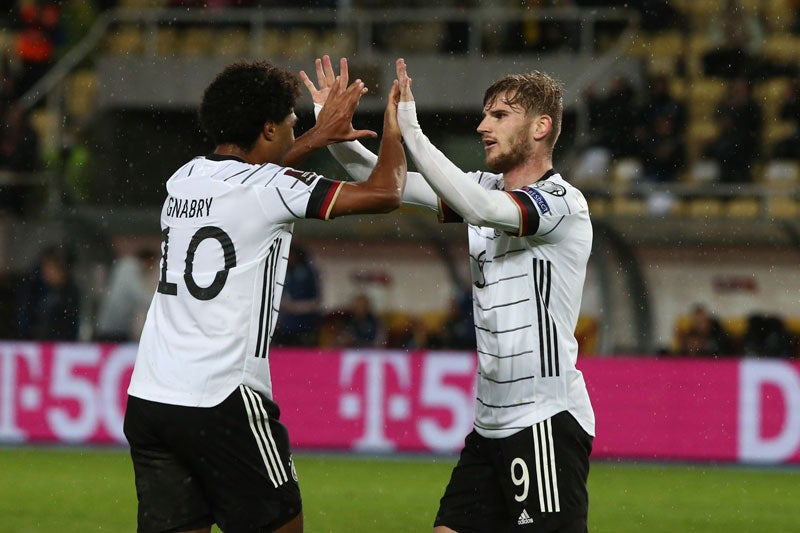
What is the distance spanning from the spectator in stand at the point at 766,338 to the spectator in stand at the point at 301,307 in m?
3.78

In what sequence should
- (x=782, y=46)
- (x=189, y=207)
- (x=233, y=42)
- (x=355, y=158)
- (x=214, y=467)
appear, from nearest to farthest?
(x=214, y=467)
(x=189, y=207)
(x=355, y=158)
(x=782, y=46)
(x=233, y=42)

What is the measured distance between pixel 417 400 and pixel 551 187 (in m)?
6.39

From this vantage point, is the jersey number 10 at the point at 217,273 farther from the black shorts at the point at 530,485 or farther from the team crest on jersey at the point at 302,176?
the black shorts at the point at 530,485

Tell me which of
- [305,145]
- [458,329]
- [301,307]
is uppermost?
[305,145]

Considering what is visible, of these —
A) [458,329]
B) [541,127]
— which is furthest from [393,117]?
[458,329]

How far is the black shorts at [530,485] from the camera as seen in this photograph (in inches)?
165

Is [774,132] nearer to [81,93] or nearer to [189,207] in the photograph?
[81,93]

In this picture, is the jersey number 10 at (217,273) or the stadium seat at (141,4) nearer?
the jersey number 10 at (217,273)

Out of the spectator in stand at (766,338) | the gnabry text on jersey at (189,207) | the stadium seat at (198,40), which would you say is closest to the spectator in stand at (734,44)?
the spectator in stand at (766,338)

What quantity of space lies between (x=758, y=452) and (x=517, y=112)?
6.65 metres

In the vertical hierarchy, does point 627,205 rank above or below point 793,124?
below

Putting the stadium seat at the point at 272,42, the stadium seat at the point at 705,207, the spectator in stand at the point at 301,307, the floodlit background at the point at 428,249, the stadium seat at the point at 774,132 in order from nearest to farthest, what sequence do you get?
the floodlit background at the point at 428,249 < the spectator in stand at the point at 301,307 < the stadium seat at the point at 705,207 < the stadium seat at the point at 774,132 < the stadium seat at the point at 272,42

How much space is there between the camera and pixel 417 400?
34.8 ft

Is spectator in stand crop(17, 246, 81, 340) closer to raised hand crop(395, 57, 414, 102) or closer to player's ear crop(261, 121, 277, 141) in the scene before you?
player's ear crop(261, 121, 277, 141)
